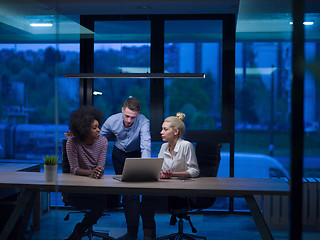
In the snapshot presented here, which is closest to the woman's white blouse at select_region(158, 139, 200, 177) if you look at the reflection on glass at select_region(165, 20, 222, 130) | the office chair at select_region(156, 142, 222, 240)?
the office chair at select_region(156, 142, 222, 240)

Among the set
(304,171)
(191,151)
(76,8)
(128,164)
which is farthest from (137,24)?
(304,171)

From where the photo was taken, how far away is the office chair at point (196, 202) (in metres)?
3.31

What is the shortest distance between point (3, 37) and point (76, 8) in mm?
1950

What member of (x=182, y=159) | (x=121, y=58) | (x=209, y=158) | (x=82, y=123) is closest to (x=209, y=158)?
(x=209, y=158)

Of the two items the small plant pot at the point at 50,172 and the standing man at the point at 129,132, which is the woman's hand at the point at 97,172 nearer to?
the small plant pot at the point at 50,172

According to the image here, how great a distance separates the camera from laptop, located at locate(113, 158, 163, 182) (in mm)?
3117

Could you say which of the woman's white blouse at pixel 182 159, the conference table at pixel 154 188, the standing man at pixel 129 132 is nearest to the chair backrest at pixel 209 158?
the woman's white blouse at pixel 182 159

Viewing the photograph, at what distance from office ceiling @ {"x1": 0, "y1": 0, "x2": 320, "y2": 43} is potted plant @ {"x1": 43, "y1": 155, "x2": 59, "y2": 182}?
3.41 feet

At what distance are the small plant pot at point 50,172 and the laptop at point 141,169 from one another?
537 mm

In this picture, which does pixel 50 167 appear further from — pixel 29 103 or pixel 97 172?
pixel 29 103

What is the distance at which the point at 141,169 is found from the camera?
10.4 ft

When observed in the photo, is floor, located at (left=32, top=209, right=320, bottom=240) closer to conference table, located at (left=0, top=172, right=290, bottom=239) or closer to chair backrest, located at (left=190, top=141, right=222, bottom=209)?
conference table, located at (left=0, top=172, right=290, bottom=239)

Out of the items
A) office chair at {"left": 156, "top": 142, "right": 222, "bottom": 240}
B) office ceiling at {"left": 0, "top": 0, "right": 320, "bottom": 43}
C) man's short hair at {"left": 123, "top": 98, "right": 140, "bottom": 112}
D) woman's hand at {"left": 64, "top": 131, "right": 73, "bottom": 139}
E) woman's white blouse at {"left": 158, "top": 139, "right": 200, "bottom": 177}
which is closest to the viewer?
office chair at {"left": 156, "top": 142, "right": 222, "bottom": 240}

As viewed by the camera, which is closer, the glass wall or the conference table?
the conference table
